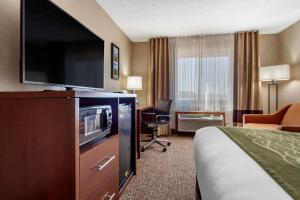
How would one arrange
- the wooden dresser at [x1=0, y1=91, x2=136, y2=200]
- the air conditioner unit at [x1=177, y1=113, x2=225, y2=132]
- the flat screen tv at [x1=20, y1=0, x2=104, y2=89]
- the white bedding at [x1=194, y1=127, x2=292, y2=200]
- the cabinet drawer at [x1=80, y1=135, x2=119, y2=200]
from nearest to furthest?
the white bedding at [x1=194, y1=127, x2=292, y2=200] → the wooden dresser at [x1=0, y1=91, x2=136, y2=200] → the cabinet drawer at [x1=80, y1=135, x2=119, y2=200] → the flat screen tv at [x1=20, y1=0, x2=104, y2=89] → the air conditioner unit at [x1=177, y1=113, x2=225, y2=132]

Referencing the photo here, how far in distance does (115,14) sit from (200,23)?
Answer: 158 centimetres

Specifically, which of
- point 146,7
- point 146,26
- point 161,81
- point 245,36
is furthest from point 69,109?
point 245,36

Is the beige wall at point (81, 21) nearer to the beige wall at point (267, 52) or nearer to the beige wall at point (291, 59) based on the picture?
the beige wall at point (267, 52)

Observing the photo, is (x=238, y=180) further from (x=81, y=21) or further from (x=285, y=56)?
(x=285, y=56)

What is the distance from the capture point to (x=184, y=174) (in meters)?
2.31

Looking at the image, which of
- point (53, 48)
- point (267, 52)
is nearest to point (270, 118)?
point (267, 52)

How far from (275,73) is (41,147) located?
406 cm

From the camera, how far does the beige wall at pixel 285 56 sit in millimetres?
3732

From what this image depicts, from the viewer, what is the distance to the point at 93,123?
1308 mm

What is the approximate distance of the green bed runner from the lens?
22.7 inches

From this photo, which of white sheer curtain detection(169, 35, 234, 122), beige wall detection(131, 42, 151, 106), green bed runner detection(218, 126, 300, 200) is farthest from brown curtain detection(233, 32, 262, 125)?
green bed runner detection(218, 126, 300, 200)

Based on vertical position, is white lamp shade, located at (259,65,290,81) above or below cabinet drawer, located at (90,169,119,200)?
above

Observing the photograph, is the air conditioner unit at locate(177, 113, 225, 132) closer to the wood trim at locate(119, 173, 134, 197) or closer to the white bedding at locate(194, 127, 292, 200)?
the wood trim at locate(119, 173, 134, 197)

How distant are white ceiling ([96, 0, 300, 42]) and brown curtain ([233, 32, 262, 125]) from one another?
0.86ft
